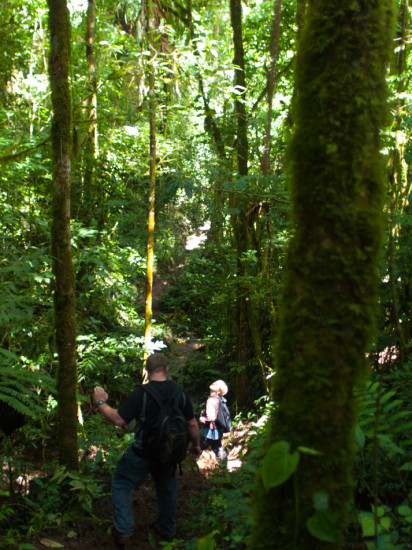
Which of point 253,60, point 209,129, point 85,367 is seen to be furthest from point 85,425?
point 253,60

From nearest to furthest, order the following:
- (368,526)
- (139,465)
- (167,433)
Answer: (368,526)
(167,433)
(139,465)

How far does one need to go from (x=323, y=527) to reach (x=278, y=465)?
0.28 meters

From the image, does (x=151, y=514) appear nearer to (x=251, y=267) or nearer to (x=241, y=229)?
(x=251, y=267)

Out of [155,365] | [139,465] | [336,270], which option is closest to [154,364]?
[155,365]

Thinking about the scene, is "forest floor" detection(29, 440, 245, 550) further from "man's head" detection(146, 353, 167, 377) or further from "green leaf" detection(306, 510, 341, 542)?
"green leaf" detection(306, 510, 341, 542)

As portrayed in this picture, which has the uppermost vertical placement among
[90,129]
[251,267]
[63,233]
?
[90,129]

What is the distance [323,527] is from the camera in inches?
62.2

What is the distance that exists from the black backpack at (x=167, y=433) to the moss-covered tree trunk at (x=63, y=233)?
2.76 feet

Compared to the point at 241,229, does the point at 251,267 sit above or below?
below

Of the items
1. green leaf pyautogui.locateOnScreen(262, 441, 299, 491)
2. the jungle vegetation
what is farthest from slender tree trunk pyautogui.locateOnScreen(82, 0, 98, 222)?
green leaf pyautogui.locateOnScreen(262, 441, 299, 491)

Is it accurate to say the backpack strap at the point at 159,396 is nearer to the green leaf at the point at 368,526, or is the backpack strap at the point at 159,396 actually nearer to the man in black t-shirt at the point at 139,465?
the man in black t-shirt at the point at 139,465

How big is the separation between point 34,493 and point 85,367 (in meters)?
2.28

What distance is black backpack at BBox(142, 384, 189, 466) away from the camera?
3945 mm

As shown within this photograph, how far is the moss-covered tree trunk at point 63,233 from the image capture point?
417cm
